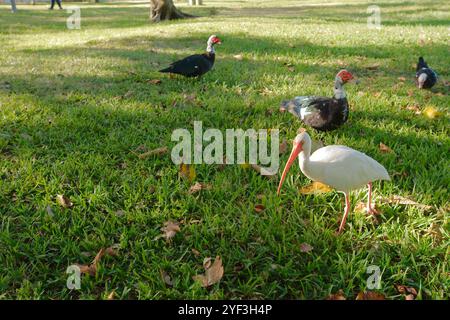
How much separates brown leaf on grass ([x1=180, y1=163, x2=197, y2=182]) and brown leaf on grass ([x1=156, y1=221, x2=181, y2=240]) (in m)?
0.61

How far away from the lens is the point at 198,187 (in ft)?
10.4

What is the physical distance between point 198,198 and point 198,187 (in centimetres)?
13

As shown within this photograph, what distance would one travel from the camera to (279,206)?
9.60 feet

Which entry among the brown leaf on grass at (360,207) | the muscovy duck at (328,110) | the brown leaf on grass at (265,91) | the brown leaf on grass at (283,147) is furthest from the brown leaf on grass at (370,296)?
the brown leaf on grass at (265,91)

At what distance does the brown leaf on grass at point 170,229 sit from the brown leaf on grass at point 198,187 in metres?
0.42

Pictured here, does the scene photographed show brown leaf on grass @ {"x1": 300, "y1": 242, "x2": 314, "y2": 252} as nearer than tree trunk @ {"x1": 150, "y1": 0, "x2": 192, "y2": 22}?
Yes

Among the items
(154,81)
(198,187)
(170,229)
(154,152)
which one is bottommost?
(170,229)

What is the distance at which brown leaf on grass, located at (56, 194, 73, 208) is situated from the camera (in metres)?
2.98

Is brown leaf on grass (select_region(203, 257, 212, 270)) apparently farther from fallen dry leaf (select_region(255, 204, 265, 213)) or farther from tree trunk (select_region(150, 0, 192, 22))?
tree trunk (select_region(150, 0, 192, 22))

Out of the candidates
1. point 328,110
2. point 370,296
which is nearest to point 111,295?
point 370,296

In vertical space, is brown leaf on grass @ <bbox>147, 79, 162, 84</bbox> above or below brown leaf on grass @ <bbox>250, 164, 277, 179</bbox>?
above

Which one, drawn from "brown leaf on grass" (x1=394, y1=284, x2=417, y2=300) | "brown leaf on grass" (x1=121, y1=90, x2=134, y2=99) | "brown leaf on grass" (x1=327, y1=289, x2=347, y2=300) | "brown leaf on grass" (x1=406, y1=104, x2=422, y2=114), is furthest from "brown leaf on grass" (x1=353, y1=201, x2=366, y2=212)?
"brown leaf on grass" (x1=121, y1=90, x2=134, y2=99)

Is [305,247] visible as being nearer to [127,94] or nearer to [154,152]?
[154,152]
